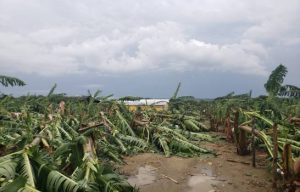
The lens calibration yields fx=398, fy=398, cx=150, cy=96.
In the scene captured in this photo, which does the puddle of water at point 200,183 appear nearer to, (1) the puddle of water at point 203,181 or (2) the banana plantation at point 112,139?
(1) the puddle of water at point 203,181

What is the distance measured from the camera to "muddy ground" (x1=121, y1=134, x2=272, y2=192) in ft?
23.5

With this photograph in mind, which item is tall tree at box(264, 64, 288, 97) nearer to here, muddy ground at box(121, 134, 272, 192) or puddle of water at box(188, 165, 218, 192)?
muddy ground at box(121, 134, 272, 192)

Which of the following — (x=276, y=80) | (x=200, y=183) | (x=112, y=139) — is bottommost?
(x=200, y=183)

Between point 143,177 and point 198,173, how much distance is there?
3.84ft

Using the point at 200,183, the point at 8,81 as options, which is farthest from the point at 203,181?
the point at 8,81

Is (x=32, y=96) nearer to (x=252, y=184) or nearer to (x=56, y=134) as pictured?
(x=56, y=134)

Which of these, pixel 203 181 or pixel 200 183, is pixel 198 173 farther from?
pixel 200 183

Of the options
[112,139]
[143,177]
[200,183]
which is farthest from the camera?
[112,139]

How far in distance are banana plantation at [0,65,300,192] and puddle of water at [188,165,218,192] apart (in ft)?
3.53

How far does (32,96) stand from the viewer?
51.6 feet

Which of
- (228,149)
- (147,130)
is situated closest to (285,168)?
(228,149)

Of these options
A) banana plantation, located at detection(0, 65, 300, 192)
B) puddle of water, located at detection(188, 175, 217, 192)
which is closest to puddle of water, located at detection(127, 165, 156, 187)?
banana plantation, located at detection(0, 65, 300, 192)

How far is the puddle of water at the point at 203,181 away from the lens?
23.1 ft

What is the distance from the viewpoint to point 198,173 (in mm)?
8211
